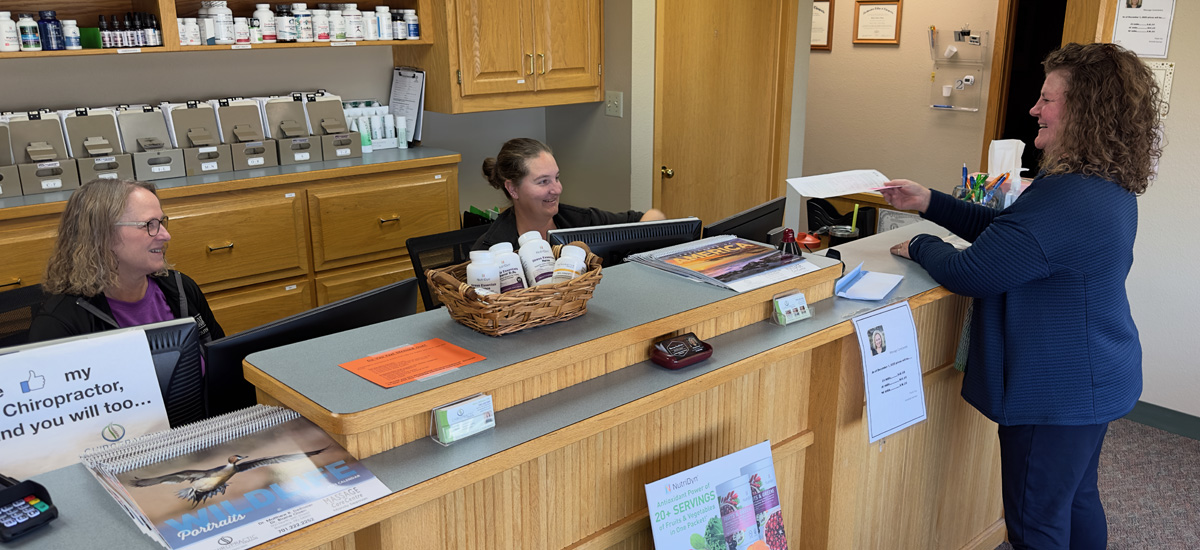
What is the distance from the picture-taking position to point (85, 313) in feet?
6.58

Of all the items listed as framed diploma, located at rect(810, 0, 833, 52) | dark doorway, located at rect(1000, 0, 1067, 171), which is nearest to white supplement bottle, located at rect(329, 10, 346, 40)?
framed diploma, located at rect(810, 0, 833, 52)

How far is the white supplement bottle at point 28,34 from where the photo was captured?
2934mm

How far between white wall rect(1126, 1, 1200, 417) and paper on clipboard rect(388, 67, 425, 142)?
118 inches

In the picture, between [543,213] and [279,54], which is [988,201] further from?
[279,54]

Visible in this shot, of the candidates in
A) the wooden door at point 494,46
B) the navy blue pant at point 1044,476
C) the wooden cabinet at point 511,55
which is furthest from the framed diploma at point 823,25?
the navy blue pant at point 1044,476

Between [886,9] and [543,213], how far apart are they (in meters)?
3.68

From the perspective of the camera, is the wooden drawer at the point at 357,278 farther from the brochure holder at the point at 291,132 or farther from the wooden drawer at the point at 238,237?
the brochure holder at the point at 291,132

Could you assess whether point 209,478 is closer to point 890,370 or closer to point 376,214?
point 890,370

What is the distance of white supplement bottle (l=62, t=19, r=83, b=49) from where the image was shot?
3002 mm

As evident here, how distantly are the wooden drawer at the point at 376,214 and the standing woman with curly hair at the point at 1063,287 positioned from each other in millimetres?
2184

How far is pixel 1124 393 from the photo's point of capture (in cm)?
202

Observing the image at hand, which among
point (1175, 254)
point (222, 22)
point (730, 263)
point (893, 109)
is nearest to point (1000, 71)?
point (893, 109)

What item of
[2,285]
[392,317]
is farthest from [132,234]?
[2,285]

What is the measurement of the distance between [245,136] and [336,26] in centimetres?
58
